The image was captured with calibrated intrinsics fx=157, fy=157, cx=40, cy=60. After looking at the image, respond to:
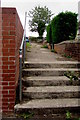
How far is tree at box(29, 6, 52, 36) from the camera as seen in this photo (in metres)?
25.7

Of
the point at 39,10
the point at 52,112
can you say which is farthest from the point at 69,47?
the point at 39,10

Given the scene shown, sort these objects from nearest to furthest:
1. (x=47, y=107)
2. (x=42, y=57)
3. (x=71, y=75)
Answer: (x=47, y=107) < (x=71, y=75) < (x=42, y=57)

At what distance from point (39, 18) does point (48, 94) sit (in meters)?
24.7

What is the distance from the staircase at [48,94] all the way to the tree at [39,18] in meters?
22.0

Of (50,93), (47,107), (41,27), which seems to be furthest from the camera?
(41,27)

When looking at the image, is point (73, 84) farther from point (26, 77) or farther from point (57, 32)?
point (57, 32)

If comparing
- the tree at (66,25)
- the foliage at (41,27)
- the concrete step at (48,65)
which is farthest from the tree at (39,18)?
the concrete step at (48,65)

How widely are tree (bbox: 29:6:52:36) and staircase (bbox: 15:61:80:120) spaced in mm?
22029

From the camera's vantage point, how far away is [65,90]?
3.34 metres

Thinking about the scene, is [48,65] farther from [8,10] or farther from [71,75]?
[8,10]

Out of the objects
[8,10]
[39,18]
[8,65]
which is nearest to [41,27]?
[39,18]

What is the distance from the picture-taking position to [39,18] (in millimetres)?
26688

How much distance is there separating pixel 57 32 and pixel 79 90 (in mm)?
5280

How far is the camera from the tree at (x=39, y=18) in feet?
84.3
